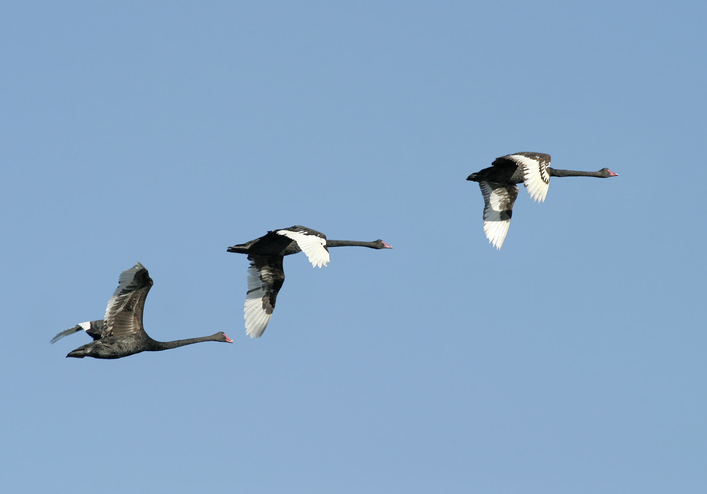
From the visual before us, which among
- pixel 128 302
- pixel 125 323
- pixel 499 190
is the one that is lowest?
pixel 125 323

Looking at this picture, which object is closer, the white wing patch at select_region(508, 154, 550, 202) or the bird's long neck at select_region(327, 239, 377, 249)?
the white wing patch at select_region(508, 154, 550, 202)

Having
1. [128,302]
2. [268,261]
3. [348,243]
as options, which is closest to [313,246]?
[128,302]

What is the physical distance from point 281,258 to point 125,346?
22.8 feet

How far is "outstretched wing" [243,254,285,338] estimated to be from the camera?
37188mm

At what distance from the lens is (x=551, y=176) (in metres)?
37.6

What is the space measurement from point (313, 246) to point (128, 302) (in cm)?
575

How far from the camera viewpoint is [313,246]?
3152cm

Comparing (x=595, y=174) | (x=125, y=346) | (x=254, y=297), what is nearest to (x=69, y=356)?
(x=125, y=346)

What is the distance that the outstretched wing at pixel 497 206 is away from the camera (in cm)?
3778

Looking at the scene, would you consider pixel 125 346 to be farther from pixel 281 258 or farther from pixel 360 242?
pixel 360 242

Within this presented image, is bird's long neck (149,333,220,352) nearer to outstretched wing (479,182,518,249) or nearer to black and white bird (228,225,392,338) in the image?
black and white bird (228,225,392,338)

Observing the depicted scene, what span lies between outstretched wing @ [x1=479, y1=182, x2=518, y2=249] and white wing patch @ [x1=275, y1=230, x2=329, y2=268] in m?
7.68

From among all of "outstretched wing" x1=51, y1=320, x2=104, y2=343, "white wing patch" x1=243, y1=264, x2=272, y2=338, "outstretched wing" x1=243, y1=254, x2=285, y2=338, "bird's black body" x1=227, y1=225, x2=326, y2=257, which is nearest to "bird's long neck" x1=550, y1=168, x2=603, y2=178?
"bird's black body" x1=227, y1=225, x2=326, y2=257

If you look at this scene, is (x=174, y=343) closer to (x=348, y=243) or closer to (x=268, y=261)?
(x=268, y=261)
